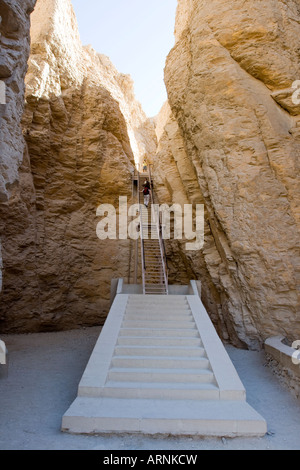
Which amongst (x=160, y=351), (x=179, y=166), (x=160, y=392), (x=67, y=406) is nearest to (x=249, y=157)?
(x=179, y=166)

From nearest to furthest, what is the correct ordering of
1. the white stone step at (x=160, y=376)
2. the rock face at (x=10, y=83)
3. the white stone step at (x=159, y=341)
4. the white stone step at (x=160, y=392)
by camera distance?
1. the white stone step at (x=160, y=392)
2. the white stone step at (x=160, y=376)
3. the rock face at (x=10, y=83)
4. the white stone step at (x=159, y=341)

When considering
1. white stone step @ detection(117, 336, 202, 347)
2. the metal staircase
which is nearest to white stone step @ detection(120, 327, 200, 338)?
white stone step @ detection(117, 336, 202, 347)

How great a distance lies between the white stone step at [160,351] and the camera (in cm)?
561

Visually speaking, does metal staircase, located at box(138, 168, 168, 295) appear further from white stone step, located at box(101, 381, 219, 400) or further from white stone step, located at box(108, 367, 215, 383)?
white stone step, located at box(101, 381, 219, 400)

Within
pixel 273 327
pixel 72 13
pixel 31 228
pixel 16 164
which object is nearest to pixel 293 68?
pixel 273 327

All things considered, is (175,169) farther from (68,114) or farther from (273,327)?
(273,327)

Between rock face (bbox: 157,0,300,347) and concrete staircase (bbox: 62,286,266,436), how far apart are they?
1.93 meters

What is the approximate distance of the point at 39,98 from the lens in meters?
10.7

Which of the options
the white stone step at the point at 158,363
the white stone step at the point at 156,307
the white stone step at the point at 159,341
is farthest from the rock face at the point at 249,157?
the white stone step at the point at 158,363

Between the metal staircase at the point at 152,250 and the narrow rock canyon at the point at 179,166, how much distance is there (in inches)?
29.6

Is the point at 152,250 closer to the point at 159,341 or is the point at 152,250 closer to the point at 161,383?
the point at 159,341

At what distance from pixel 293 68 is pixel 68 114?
798 cm

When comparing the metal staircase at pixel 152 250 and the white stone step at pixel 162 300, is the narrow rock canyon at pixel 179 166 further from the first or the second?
the white stone step at pixel 162 300

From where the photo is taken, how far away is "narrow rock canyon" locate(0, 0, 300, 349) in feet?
25.4
